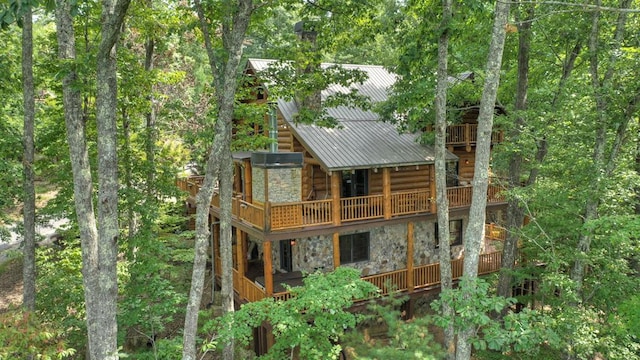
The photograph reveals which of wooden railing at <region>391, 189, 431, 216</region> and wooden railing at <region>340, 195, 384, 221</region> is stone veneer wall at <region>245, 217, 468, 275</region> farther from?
wooden railing at <region>340, 195, 384, 221</region>

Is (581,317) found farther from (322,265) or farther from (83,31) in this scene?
(83,31)

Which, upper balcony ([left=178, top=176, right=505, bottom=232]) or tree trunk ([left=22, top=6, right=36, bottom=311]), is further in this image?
upper balcony ([left=178, top=176, right=505, bottom=232])

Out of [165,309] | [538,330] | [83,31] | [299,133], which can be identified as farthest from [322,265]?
[83,31]

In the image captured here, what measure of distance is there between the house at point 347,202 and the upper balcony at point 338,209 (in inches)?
1.3

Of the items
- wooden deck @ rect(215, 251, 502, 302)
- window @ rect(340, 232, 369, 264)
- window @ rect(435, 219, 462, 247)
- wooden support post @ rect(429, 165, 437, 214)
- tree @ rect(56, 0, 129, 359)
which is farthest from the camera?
window @ rect(435, 219, 462, 247)

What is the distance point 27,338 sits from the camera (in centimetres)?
849

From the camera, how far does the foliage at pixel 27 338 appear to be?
8.41m

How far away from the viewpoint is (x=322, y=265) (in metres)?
15.4

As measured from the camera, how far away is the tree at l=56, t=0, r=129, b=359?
743 cm

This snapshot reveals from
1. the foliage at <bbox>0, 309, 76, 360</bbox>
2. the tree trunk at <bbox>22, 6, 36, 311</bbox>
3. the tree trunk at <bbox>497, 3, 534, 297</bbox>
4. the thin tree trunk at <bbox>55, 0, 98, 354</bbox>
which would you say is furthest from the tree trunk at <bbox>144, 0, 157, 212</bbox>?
the tree trunk at <bbox>497, 3, 534, 297</bbox>

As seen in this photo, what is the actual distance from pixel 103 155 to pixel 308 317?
5369 mm

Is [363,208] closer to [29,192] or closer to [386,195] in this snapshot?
[386,195]

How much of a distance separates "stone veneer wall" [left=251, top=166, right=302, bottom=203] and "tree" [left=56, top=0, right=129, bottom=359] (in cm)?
629

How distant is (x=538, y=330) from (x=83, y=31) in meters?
13.4
